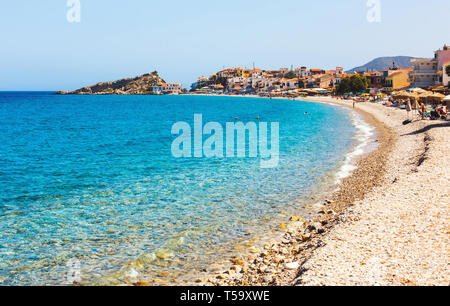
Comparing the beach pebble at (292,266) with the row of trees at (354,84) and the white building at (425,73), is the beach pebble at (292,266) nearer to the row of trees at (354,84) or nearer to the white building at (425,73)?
the white building at (425,73)

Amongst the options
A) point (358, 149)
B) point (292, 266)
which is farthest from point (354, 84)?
point (292, 266)

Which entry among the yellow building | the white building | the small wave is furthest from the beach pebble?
the yellow building

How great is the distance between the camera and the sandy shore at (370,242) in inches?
310

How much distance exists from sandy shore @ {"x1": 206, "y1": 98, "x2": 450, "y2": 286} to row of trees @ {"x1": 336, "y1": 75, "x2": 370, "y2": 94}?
10046cm

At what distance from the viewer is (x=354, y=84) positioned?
111m

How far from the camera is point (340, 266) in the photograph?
8328 millimetres

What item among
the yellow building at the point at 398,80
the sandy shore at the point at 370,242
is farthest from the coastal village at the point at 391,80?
the sandy shore at the point at 370,242

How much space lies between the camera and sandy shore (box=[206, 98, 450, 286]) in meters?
7.88

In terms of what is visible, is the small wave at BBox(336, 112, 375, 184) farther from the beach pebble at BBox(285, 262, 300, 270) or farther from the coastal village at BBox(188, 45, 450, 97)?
the coastal village at BBox(188, 45, 450, 97)

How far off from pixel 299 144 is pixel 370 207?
73.7 ft

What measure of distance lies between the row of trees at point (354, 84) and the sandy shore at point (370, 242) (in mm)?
100462

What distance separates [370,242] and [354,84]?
11078 centimetres
